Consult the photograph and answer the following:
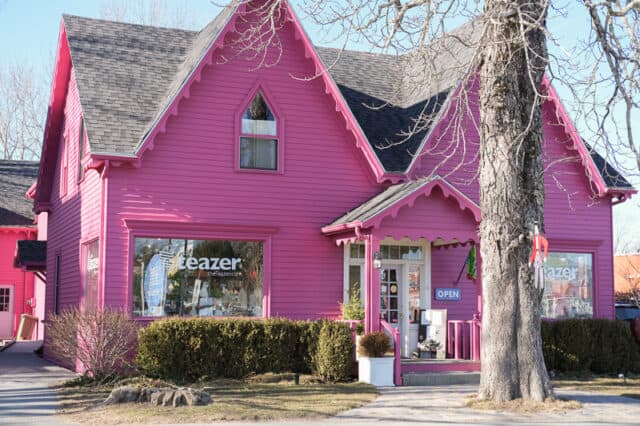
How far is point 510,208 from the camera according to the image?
46.6ft

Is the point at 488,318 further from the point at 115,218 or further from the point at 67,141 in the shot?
the point at 67,141

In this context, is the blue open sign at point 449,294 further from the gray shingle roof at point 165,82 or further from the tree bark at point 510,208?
the tree bark at point 510,208

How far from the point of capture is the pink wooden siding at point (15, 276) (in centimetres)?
3375

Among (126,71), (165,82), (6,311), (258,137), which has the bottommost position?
(6,311)

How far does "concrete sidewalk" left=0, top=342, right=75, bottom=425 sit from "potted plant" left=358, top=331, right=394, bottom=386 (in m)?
5.91

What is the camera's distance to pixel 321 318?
1903 cm

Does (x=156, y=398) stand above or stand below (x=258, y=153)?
below

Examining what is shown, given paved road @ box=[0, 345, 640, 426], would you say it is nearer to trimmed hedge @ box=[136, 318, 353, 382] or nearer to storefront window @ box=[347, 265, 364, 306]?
trimmed hedge @ box=[136, 318, 353, 382]

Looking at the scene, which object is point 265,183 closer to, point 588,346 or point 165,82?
point 165,82

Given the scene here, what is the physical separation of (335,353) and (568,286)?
7.97 meters

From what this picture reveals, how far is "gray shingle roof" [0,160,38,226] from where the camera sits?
A: 34219 millimetres

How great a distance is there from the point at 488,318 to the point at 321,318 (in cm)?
558

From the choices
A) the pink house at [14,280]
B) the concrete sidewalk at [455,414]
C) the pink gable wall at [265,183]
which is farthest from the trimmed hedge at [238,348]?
the pink house at [14,280]

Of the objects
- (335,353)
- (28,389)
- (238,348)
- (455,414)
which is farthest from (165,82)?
(455,414)
